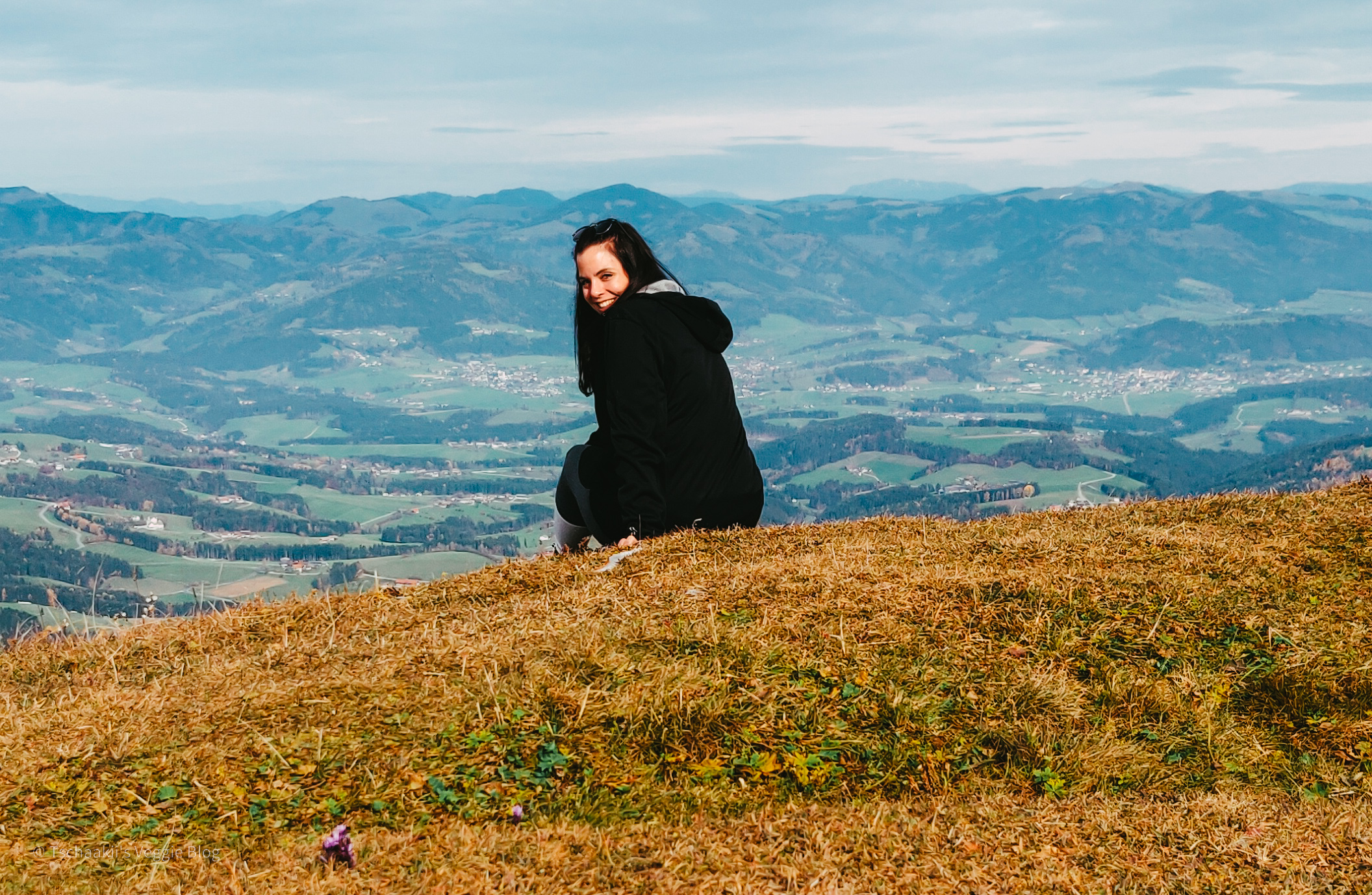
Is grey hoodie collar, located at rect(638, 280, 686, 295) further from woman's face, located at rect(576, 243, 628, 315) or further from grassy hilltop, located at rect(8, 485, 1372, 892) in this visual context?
grassy hilltop, located at rect(8, 485, 1372, 892)

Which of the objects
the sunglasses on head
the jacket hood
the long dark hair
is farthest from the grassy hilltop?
the sunglasses on head

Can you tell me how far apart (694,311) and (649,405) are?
1.02 meters

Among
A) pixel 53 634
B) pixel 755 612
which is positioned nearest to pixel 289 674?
pixel 755 612

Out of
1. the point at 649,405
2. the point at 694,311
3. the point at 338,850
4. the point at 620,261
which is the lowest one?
the point at 338,850

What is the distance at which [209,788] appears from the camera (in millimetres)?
5152

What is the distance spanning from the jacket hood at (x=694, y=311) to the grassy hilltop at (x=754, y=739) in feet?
8.33

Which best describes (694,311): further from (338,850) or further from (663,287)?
(338,850)

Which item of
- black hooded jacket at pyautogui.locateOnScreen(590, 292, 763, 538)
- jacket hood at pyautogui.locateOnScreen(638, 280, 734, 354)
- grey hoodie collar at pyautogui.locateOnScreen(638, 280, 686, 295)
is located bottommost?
black hooded jacket at pyautogui.locateOnScreen(590, 292, 763, 538)

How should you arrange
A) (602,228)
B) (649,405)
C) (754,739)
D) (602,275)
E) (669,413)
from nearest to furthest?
(754,739) < (649,405) < (669,413) < (602,275) < (602,228)

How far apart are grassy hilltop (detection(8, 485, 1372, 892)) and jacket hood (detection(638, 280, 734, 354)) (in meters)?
2.54

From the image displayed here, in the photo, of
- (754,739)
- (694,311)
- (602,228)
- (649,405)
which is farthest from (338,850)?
(602,228)

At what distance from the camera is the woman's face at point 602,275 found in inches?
376

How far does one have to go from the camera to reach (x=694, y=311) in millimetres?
9500

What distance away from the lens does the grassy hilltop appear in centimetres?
455
